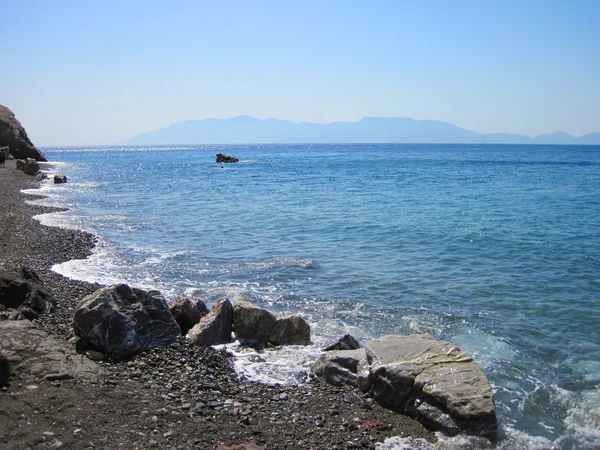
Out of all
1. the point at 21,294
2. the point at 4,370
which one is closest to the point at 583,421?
the point at 4,370

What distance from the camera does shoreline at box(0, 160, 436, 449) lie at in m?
7.20

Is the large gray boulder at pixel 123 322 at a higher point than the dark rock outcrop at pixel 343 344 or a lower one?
higher

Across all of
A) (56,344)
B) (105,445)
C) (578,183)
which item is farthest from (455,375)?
(578,183)

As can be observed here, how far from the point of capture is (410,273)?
18250 mm

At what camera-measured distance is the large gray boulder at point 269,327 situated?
485 inches

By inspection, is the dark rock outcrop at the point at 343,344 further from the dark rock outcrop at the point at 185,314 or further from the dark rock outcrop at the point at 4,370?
the dark rock outcrop at the point at 4,370

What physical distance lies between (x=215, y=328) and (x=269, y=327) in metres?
1.35

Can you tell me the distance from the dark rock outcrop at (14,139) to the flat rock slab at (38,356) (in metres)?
83.0

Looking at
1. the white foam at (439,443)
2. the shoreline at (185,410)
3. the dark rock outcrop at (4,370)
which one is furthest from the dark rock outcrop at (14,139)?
the white foam at (439,443)

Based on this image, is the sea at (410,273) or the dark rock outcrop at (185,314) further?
the dark rock outcrop at (185,314)

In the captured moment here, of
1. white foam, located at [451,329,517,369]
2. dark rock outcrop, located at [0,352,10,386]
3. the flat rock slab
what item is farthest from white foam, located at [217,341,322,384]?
dark rock outcrop, located at [0,352,10,386]

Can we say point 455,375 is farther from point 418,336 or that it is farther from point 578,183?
point 578,183

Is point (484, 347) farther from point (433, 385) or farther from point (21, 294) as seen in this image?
point (21, 294)

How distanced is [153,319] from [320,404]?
4321 millimetres
